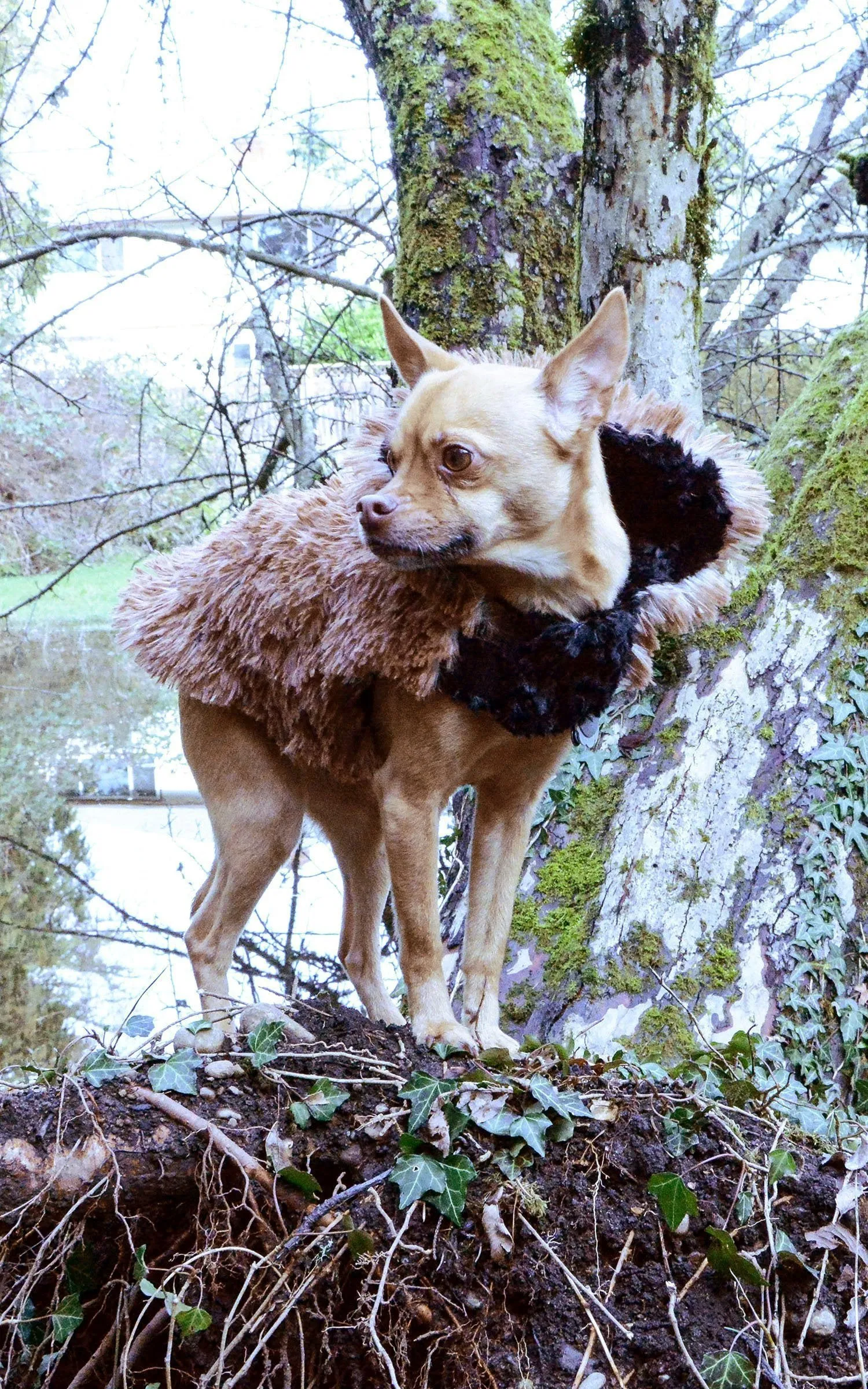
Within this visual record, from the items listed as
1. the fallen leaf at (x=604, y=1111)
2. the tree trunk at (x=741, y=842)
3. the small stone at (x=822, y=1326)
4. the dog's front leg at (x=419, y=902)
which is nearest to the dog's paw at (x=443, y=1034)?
the dog's front leg at (x=419, y=902)

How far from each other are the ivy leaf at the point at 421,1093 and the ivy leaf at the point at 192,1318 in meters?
0.42

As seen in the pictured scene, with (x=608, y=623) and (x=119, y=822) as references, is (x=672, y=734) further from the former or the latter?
(x=119, y=822)

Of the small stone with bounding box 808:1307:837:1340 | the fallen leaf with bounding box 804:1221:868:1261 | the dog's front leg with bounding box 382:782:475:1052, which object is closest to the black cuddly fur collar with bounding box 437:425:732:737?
the dog's front leg with bounding box 382:782:475:1052

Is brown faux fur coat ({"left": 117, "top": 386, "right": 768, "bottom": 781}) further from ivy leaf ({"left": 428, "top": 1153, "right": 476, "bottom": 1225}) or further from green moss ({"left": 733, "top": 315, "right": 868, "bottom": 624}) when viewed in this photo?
green moss ({"left": 733, "top": 315, "right": 868, "bottom": 624})

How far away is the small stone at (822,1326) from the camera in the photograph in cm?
186

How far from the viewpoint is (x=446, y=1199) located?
5.88ft

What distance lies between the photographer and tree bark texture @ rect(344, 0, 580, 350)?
3.20 m

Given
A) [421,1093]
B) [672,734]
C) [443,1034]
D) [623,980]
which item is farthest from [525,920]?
[421,1093]

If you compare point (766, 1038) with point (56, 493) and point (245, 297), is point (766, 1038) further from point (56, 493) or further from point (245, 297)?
point (56, 493)

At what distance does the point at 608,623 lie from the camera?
6.66 ft

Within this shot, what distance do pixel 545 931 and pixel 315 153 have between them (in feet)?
13.0

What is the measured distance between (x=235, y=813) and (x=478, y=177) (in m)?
2.04

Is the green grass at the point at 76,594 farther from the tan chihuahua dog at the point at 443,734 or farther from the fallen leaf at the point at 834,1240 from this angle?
the fallen leaf at the point at 834,1240

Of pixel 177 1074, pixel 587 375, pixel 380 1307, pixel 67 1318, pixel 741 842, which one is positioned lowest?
pixel 67 1318
